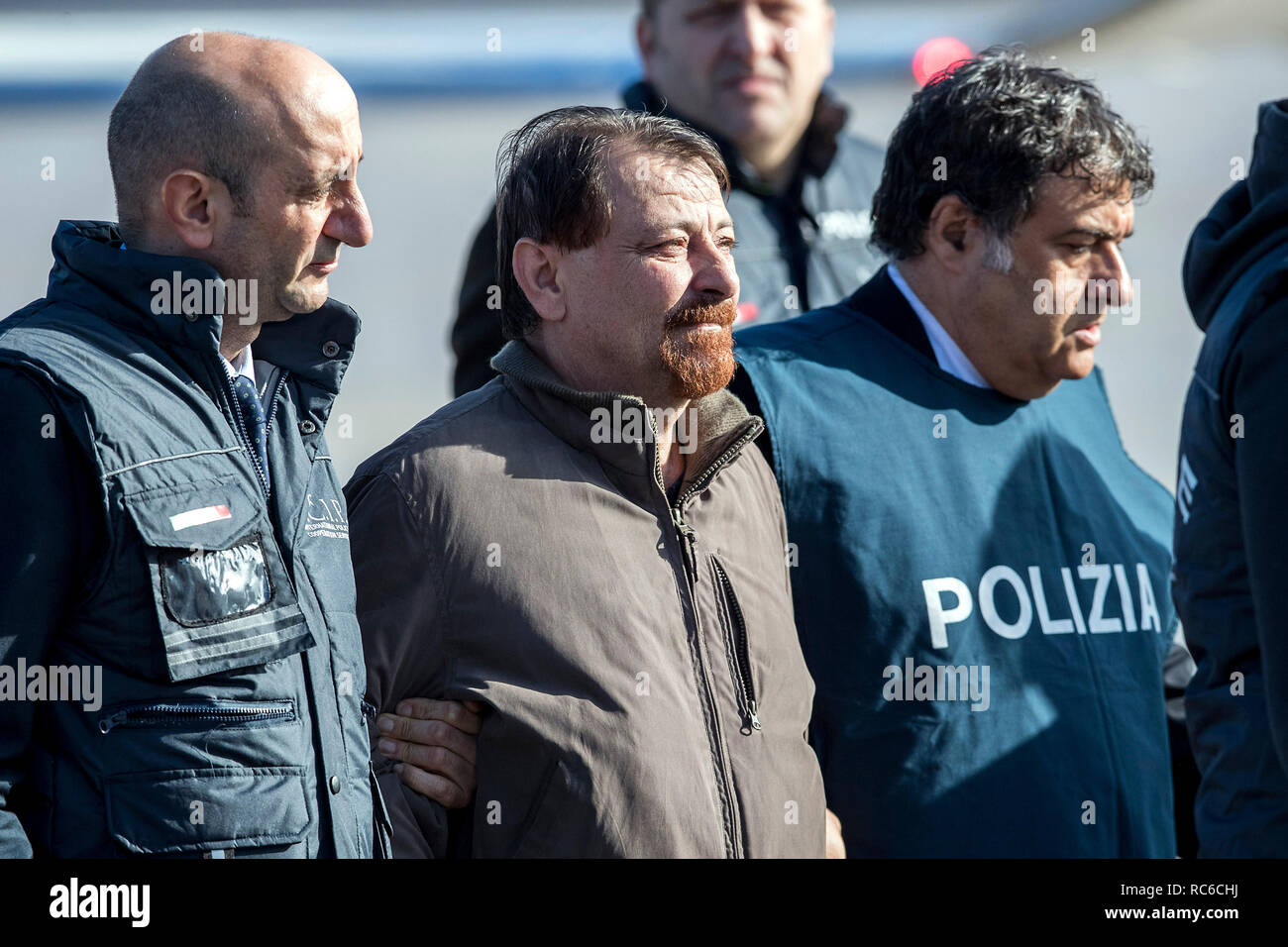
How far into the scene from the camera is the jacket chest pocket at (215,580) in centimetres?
153

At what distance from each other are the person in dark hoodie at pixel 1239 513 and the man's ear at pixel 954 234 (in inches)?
19.8

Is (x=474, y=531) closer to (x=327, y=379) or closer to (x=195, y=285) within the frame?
(x=327, y=379)

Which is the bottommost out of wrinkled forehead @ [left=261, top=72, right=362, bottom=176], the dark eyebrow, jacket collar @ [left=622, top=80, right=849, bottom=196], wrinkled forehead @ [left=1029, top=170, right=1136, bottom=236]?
wrinkled forehead @ [left=261, top=72, right=362, bottom=176]

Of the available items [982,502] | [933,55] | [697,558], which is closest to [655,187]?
[697,558]

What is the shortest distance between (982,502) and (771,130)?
1375mm

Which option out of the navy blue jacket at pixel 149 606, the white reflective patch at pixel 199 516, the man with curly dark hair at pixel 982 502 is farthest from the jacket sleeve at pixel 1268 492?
the white reflective patch at pixel 199 516

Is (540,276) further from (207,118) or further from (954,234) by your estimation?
(954,234)

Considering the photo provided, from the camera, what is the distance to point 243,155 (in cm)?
175

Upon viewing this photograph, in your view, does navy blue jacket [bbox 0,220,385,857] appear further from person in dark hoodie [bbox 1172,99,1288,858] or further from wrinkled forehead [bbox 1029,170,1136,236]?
wrinkled forehead [bbox 1029,170,1136,236]

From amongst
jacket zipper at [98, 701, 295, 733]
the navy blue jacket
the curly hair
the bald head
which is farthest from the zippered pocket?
the curly hair

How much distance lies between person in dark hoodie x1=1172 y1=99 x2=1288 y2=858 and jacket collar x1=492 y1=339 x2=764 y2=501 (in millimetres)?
Result: 635

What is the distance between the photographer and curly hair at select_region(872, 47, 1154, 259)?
2570 millimetres

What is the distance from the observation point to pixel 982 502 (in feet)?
8.16
